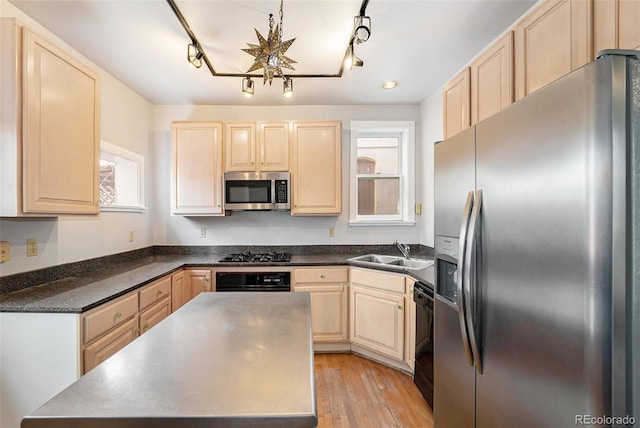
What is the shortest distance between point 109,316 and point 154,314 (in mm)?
552

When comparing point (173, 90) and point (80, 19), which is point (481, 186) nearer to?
point (80, 19)

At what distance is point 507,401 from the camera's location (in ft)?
3.12

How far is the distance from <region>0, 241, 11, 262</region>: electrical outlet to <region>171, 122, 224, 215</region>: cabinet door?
1393mm

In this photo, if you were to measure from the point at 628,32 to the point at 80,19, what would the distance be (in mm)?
2850

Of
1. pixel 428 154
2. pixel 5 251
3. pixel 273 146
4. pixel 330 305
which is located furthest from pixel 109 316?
pixel 428 154

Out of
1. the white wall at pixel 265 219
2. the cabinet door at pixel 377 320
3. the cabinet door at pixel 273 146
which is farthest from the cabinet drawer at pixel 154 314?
the cabinet door at pixel 377 320

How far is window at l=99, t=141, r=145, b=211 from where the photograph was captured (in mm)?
2574

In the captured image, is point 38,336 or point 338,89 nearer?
point 38,336

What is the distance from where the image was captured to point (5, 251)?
162cm

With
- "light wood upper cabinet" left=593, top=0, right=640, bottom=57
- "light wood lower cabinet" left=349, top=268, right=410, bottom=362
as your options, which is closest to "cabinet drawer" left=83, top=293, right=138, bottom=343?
"light wood lower cabinet" left=349, top=268, right=410, bottom=362

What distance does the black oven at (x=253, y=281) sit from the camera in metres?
2.66

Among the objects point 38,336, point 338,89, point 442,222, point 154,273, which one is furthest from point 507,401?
point 338,89

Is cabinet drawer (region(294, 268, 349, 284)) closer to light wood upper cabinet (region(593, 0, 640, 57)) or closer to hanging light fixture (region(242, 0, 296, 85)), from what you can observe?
hanging light fixture (region(242, 0, 296, 85))

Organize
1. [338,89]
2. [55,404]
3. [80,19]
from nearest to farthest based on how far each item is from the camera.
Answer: [55,404]
[80,19]
[338,89]
